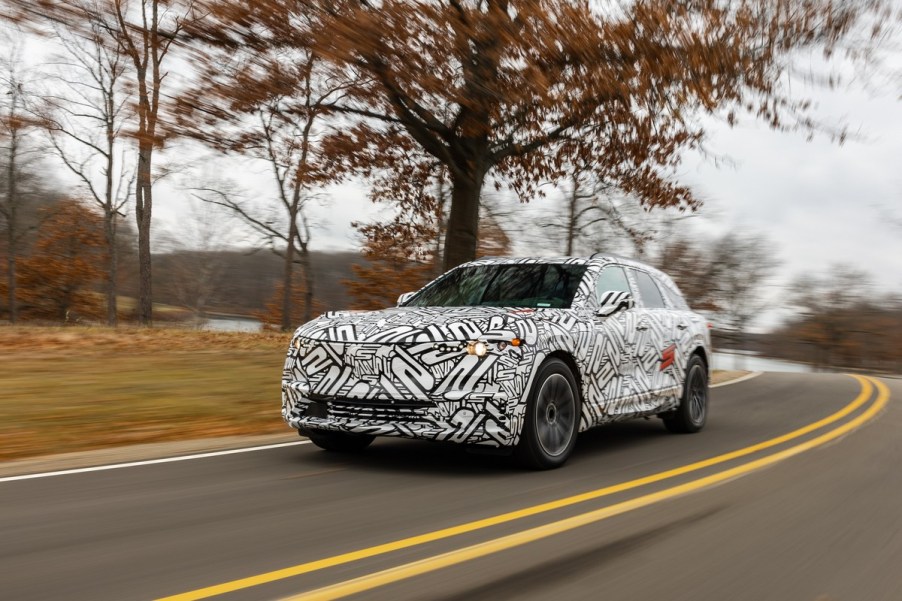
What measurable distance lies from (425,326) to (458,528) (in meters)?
1.96

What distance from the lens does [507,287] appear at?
8.07 meters

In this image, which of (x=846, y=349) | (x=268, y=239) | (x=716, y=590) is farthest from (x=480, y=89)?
(x=846, y=349)

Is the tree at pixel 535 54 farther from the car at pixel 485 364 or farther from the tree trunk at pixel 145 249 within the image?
the tree trunk at pixel 145 249

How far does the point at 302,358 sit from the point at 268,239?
28458 mm

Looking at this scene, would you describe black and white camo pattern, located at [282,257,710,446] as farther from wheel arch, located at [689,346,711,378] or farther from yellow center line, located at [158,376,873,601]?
wheel arch, located at [689,346,711,378]

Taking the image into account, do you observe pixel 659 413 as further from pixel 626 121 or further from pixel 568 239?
pixel 568 239

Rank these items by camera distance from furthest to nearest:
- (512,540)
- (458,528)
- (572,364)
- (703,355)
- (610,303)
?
(703,355) < (610,303) < (572,364) < (458,528) < (512,540)

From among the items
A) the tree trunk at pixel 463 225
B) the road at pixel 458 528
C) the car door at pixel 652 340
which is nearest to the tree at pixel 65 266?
the tree trunk at pixel 463 225

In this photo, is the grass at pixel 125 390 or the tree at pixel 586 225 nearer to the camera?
the grass at pixel 125 390

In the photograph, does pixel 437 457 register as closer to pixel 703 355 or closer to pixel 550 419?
pixel 550 419

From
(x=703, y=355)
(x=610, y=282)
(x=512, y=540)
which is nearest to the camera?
(x=512, y=540)

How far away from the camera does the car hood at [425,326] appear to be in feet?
21.5

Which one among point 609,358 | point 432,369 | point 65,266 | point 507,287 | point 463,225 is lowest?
point 432,369

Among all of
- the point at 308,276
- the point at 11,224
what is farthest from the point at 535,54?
the point at 11,224
